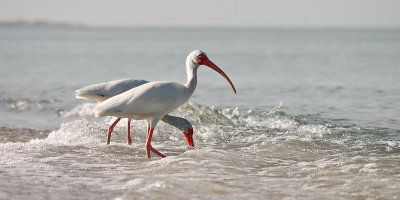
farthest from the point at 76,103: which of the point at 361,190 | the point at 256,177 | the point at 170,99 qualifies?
the point at 361,190

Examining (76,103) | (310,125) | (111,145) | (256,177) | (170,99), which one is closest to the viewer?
(256,177)

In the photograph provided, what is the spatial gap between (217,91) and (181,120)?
10319 mm

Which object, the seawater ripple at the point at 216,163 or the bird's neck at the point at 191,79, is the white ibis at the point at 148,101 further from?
the seawater ripple at the point at 216,163

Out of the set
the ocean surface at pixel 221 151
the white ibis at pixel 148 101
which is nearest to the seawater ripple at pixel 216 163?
the ocean surface at pixel 221 151

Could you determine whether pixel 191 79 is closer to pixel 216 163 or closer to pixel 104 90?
pixel 216 163

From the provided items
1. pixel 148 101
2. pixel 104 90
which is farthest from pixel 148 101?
pixel 104 90

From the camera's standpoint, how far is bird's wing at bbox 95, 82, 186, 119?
8.69 metres

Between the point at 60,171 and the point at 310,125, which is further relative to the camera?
the point at 310,125

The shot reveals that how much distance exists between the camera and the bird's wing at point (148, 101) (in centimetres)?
869

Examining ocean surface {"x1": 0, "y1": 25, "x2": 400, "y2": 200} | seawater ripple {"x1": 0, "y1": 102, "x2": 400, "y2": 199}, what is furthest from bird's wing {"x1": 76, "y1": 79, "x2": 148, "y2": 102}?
ocean surface {"x1": 0, "y1": 25, "x2": 400, "y2": 200}

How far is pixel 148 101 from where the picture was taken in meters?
8.70

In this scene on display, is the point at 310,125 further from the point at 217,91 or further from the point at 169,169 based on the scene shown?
the point at 217,91

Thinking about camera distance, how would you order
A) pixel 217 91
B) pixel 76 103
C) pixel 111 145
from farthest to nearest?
1. pixel 217 91
2. pixel 76 103
3. pixel 111 145

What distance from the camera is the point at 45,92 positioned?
20875 millimetres
